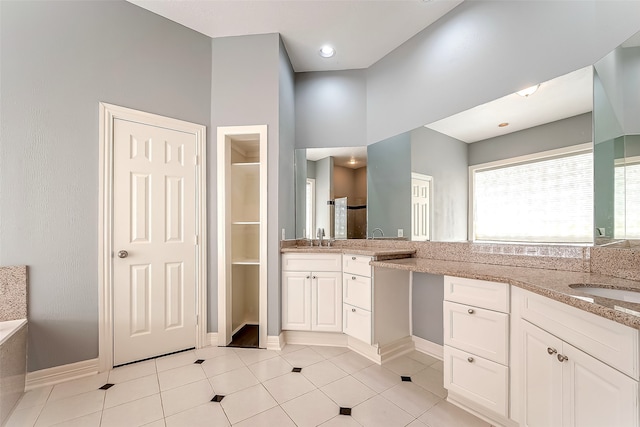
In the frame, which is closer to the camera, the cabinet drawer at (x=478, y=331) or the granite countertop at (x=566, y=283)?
the granite countertop at (x=566, y=283)

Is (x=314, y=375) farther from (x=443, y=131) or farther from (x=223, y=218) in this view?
(x=443, y=131)

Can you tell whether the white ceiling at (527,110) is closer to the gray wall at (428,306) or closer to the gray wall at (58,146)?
the gray wall at (428,306)

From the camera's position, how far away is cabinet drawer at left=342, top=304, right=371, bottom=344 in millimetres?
2146

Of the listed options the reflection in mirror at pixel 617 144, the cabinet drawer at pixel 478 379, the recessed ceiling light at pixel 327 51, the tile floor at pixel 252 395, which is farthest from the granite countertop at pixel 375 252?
the recessed ceiling light at pixel 327 51

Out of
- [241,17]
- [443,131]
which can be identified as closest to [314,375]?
[443,131]

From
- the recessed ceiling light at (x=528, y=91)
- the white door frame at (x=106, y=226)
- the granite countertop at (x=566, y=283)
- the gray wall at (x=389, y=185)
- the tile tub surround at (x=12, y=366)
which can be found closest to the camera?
the granite countertop at (x=566, y=283)

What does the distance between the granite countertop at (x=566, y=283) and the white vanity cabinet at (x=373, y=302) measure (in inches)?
12.3

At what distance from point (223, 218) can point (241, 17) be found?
1.85 meters

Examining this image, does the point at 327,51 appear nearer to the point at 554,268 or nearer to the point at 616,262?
the point at 554,268

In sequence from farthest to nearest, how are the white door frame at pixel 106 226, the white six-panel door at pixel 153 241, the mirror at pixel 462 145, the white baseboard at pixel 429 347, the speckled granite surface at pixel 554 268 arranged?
the white baseboard at pixel 429 347
the white six-panel door at pixel 153 241
the white door frame at pixel 106 226
the mirror at pixel 462 145
the speckled granite surface at pixel 554 268

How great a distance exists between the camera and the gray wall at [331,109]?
2941 millimetres

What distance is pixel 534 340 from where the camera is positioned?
1.24 metres

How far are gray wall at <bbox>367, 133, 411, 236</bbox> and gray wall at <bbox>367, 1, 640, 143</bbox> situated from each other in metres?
0.16

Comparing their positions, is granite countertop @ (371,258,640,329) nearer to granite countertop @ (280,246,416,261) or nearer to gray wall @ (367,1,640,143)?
granite countertop @ (280,246,416,261)
